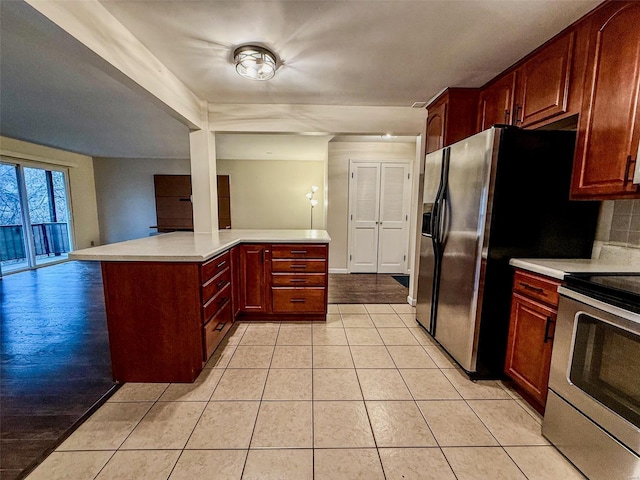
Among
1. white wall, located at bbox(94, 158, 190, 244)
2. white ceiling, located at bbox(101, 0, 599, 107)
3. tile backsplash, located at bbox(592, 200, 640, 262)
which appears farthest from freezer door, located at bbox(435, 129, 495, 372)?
white wall, located at bbox(94, 158, 190, 244)

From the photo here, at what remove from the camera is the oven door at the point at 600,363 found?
3.38 feet

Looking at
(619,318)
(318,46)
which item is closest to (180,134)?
(318,46)

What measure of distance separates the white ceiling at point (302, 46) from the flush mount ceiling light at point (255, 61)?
0.06m

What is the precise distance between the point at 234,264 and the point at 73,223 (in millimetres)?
5646

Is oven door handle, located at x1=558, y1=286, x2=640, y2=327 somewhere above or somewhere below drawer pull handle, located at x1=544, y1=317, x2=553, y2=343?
above

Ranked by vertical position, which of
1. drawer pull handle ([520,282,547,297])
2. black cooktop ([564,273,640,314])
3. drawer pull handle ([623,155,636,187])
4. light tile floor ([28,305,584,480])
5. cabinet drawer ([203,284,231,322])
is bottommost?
light tile floor ([28,305,584,480])

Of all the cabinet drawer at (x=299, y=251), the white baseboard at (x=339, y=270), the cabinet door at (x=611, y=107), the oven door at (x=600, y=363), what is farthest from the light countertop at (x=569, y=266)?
the white baseboard at (x=339, y=270)

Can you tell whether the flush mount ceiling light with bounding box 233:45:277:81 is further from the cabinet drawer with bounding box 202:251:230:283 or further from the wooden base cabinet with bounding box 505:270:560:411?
the wooden base cabinet with bounding box 505:270:560:411

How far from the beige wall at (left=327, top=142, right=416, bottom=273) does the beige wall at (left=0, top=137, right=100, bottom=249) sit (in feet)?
17.8

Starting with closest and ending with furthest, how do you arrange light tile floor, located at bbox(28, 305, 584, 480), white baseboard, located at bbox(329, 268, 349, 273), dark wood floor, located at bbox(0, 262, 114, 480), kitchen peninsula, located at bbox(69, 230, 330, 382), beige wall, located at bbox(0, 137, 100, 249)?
light tile floor, located at bbox(28, 305, 584, 480) → dark wood floor, located at bbox(0, 262, 114, 480) → kitchen peninsula, located at bbox(69, 230, 330, 382) → white baseboard, located at bbox(329, 268, 349, 273) → beige wall, located at bbox(0, 137, 100, 249)

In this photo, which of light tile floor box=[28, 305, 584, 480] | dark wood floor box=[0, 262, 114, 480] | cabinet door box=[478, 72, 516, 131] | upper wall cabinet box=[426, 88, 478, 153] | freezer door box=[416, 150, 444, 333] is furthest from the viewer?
upper wall cabinet box=[426, 88, 478, 153]

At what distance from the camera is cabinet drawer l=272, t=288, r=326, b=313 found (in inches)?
107

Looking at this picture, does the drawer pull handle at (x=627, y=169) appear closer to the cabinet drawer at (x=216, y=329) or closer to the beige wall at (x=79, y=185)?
the cabinet drawer at (x=216, y=329)

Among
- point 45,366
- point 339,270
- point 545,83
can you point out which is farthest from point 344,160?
point 45,366
